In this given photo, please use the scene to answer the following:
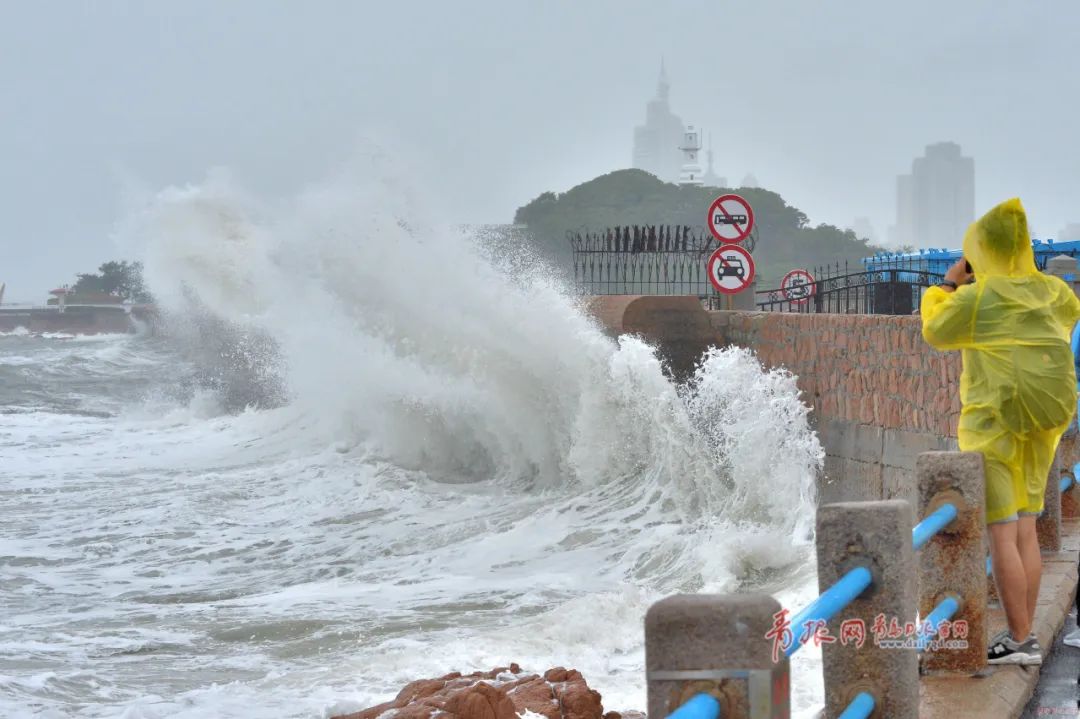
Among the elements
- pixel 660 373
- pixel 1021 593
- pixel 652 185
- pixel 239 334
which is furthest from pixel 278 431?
pixel 652 185

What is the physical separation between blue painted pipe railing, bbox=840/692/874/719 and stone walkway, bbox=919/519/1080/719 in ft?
1.62

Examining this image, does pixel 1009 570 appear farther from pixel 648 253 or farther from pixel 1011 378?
pixel 648 253

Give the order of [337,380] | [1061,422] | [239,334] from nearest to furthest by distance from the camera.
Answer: [1061,422] < [337,380] < [239,334]

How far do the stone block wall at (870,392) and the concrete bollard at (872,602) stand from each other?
5662 millimetres

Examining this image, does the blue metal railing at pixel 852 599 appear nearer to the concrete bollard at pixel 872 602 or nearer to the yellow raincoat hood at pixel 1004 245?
the concrete bollard at pixel 872 602

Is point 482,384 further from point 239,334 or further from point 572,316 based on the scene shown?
point 239,334

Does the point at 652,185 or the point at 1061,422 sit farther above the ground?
the point at 652,185

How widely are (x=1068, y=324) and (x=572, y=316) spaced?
10620 millimetres

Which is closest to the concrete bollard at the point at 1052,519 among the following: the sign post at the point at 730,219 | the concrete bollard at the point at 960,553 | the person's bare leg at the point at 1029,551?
the person's bare leg at the point at 1029,551

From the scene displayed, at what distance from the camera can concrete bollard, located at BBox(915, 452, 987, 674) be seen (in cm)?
375

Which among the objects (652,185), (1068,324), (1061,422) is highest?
(652,185)

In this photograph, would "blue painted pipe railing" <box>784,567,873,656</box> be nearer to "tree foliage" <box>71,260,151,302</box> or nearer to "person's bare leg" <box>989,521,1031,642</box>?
"person's bare leg" <box>989,521,1031,642</box>

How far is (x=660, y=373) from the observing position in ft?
41.6

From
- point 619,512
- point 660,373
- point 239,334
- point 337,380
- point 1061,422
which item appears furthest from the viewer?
point 239,334
